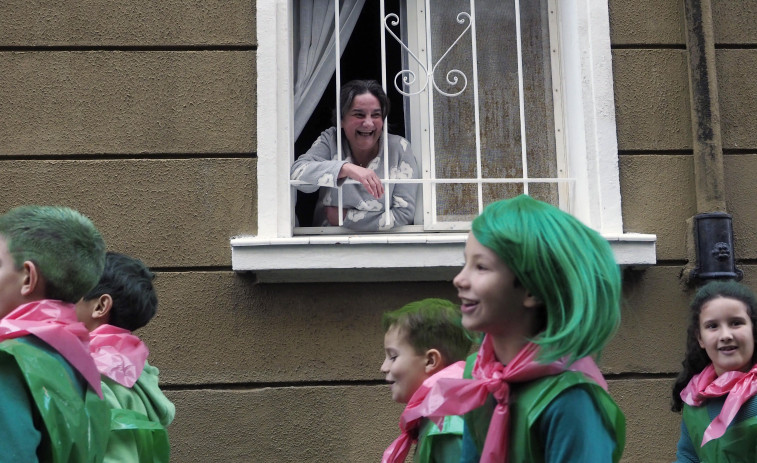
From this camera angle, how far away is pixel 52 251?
8.51 feet

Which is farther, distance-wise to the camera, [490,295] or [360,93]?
[360,93]

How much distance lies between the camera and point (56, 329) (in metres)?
2.45

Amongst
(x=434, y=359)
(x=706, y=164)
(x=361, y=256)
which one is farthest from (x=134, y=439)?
(x=706, y=164)

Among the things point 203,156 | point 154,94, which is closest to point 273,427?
point 203,156

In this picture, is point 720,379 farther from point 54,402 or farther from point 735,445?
point 54,402

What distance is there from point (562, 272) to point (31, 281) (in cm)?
135

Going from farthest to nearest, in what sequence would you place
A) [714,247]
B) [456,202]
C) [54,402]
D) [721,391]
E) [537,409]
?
[456,202] < [714,247] < [721,391] < [54,402] < [537,409]

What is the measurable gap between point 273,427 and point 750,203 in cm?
258

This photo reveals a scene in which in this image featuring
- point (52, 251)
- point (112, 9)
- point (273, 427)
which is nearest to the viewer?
point (52, 251)

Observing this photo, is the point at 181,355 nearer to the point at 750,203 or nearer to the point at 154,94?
the point at 154,94

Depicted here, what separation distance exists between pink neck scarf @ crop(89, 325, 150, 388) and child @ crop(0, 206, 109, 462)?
1.74 feet

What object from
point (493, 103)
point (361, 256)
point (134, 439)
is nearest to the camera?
point (134, 439)

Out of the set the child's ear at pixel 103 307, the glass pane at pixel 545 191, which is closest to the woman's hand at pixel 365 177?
the glass pane at pixel 545 191

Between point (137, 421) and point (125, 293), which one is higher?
point (125, 293)
